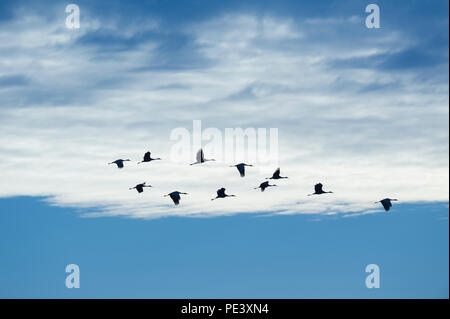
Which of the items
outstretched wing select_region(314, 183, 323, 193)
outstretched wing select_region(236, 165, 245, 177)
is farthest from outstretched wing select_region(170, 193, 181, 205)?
outstretched wing select_region(314, 183, 323, 193)

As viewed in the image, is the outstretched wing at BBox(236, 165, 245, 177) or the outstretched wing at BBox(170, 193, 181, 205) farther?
the outstretched wing at BBox(236, 165, 245, 177)

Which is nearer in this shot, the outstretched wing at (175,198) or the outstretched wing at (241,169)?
the outstretched wing at (175,198)

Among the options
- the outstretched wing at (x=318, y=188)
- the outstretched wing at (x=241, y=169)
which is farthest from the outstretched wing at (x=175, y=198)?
the outstretched wing at (x=318, y=188)

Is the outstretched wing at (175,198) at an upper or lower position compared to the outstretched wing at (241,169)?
lower

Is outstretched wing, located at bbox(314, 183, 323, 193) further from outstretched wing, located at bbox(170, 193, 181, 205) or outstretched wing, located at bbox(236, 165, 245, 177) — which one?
outstretched wing, located at bbox(170, 193, 181, 205)

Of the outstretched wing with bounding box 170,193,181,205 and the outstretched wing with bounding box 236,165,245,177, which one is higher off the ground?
the outstretched wing with bounding box 236,165,245,177

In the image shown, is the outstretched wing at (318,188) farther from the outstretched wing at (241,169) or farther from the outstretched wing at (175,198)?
the outstretched wing at (175,198)

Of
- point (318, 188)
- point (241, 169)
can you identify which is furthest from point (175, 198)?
point (318, 188)

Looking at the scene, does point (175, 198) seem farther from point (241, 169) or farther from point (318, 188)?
point (318, 188)

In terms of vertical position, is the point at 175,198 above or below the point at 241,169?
below

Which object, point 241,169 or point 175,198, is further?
point 241,169
